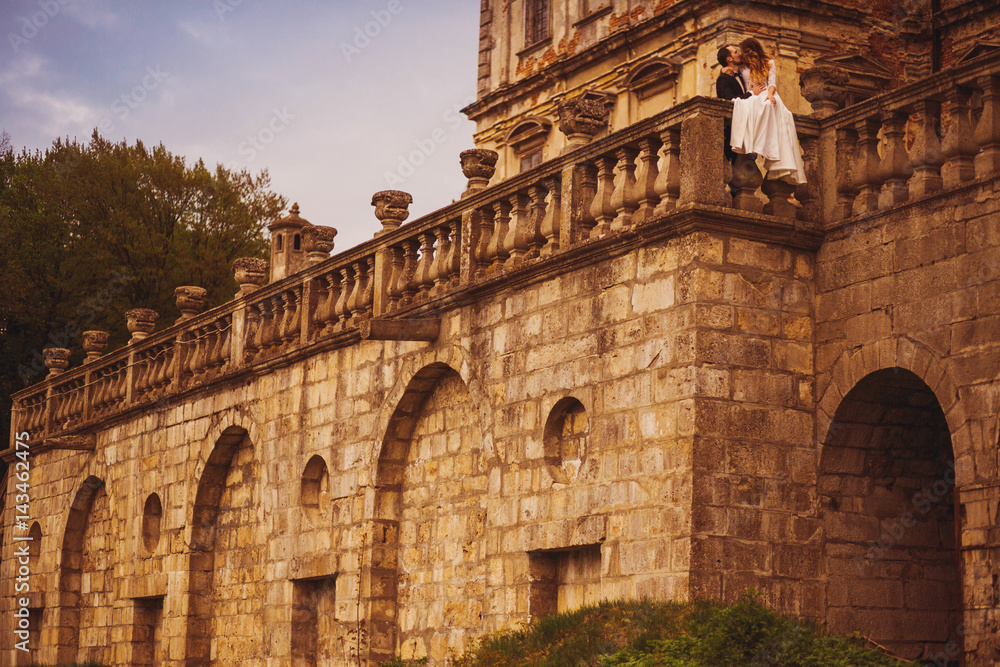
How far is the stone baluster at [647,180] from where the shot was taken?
12.5 metres

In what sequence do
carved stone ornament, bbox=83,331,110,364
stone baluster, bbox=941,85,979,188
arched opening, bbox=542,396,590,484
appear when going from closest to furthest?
stone baluster, bbox=941,85,979,188 → arched opening, bbox=542,396,590,484 → carved stone ornament, bbox=83,331,110,364

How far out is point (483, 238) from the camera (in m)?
14.7

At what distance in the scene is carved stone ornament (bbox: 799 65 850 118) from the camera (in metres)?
12.7

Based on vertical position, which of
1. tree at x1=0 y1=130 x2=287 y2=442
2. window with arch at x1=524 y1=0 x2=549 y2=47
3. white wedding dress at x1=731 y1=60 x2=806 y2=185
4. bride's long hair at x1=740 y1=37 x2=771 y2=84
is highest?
window with arch at x1=524 y1=0 x2=549 y2=47

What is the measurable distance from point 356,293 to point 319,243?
2.12m

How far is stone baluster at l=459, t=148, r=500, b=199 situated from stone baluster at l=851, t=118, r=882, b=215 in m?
4.27

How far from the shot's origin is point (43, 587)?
24703mm

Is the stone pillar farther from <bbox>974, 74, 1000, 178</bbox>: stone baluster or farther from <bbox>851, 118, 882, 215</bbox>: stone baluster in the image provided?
<bbox>974, 74, 1000, 178</bbox>: stone baluster

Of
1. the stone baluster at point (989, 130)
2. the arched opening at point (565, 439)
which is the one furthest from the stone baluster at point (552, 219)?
the stone baluster at point (989, 130)

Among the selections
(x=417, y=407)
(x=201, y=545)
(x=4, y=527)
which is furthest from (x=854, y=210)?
(x=4, y=527)

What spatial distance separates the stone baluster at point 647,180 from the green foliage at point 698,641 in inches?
118

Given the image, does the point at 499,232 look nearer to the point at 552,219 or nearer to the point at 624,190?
the point at 552,219

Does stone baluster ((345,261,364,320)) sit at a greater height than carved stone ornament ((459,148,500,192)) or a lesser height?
lesser

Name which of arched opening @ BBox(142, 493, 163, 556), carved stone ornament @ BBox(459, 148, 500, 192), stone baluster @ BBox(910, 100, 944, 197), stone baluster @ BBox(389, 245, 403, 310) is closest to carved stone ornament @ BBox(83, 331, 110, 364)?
arched opening @ BBox(142, 493, 163, 556)
